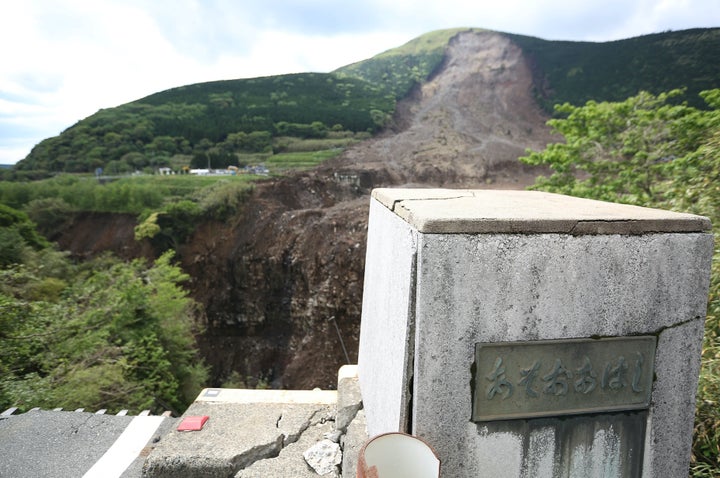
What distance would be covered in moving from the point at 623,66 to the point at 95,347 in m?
32.7

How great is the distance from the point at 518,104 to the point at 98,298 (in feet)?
93.5

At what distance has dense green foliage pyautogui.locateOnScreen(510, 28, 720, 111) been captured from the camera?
70.9ft

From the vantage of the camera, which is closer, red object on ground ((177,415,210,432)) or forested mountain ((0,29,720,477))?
red object on ground ((177,415,210,432))

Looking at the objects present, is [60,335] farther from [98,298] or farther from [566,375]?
[566,375]

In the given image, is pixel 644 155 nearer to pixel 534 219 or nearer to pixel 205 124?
pixel 534 219

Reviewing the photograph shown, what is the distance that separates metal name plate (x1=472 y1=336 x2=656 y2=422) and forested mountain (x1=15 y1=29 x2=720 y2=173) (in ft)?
76.2

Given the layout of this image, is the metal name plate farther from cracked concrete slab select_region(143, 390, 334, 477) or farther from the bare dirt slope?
the bare dirt slope

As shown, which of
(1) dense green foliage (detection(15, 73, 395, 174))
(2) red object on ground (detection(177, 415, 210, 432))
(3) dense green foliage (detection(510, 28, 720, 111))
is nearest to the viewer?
(2) red object on ground (detection(177, 415, 210, 432))

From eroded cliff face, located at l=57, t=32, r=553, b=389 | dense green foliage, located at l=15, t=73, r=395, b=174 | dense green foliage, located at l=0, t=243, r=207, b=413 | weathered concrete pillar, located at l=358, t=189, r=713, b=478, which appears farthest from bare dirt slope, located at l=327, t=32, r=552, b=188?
weathered concrete pillar, located at l=358, t=189, r=713, b=478

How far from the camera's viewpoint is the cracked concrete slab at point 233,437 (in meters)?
2.49

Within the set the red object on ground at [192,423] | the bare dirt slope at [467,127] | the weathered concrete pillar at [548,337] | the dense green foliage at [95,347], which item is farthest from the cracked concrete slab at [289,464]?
the bare dirt slope at [467,127]

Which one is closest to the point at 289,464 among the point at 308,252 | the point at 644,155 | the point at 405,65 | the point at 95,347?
the point at 95,347

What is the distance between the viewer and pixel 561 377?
173 cm

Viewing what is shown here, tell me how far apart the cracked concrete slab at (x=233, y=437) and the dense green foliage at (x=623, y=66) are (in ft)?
77.7
